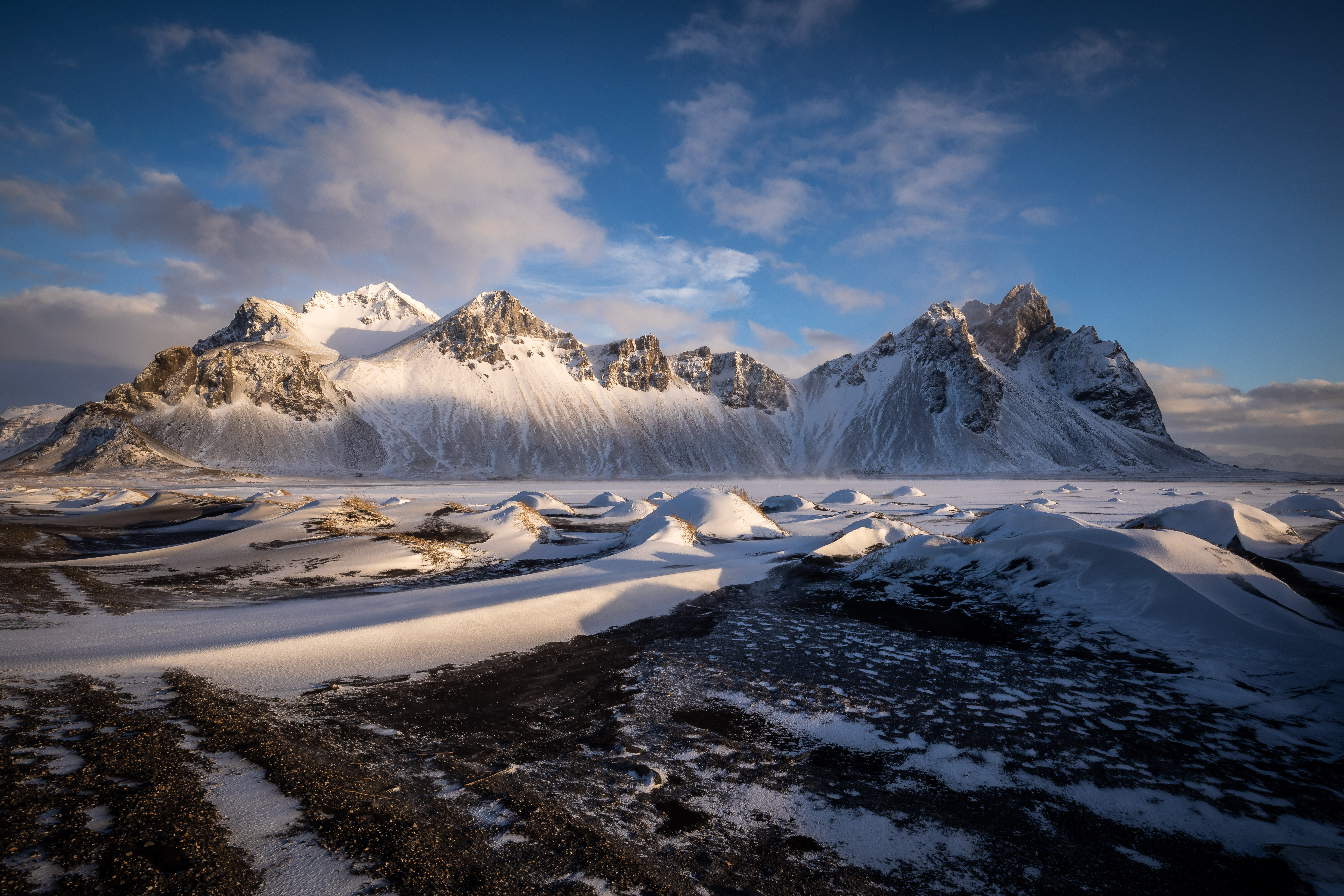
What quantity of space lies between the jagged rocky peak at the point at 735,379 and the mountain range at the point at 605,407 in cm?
45

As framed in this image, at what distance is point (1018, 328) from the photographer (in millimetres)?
143000

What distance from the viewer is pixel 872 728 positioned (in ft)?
16.2

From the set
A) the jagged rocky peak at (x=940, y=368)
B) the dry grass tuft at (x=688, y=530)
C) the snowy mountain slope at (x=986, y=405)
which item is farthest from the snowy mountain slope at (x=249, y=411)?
the jagged rocky peak at (x=940, y=368)

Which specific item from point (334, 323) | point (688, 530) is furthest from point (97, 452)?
point (334, 323)

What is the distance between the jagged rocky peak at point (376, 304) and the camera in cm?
17025

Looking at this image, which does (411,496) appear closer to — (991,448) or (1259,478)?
(991,448)

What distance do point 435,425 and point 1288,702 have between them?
10319 centimetres

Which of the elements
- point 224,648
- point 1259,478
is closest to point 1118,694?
point 224,648

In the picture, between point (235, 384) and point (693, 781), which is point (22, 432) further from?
point (693, 781)

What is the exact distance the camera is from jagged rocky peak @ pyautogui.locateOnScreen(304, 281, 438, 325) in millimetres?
170250

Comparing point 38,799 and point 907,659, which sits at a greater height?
point 38,799

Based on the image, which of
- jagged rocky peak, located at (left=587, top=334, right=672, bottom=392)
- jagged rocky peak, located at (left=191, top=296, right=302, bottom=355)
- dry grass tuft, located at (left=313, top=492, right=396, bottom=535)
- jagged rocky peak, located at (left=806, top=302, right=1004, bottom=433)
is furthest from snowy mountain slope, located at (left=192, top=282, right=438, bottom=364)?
jagged rocky peak, located at (left=806, top=302, right=1004, bottom=433)

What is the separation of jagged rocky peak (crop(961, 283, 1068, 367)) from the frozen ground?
501ft

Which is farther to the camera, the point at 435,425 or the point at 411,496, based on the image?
the point at 435,425
